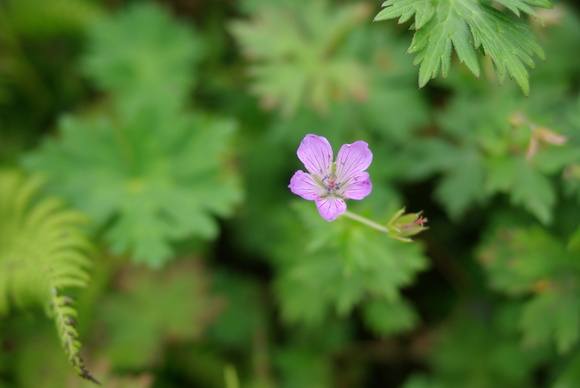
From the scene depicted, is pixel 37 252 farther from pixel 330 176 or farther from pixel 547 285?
pixel 547 285

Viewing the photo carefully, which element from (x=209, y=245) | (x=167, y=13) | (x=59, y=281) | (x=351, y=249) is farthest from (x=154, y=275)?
(x=167, y=13)

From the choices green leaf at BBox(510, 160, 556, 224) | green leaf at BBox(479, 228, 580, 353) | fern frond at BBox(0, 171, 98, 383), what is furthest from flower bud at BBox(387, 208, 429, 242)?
fern frond at BBox(0, 171, 98, 383)

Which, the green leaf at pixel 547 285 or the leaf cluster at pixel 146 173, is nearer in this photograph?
the green leaf at pixel 547 285

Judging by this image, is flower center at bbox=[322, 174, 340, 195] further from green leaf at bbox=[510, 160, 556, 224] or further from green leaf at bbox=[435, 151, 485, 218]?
green leaf at bbox=[435, 151, 485, 218]

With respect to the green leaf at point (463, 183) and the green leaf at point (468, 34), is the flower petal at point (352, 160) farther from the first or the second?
the green leaf at point (463, 183)

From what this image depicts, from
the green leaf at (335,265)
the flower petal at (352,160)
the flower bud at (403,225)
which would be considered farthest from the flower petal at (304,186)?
the green leaf at (335,265)
